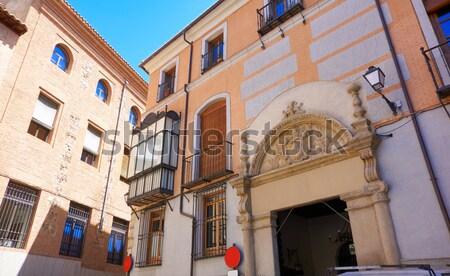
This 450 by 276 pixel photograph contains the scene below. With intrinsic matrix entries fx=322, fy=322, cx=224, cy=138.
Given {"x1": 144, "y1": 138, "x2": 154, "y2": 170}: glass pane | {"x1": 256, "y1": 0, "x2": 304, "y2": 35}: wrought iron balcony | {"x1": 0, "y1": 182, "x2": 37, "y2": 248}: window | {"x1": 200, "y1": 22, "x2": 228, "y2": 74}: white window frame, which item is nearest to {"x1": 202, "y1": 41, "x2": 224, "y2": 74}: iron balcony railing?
{"x1": 200, "y1": 22, "x2": 228, "y2": 74}: white window frame

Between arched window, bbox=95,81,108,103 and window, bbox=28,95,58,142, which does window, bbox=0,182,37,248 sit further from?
arched window, bbox=95,81,108,103

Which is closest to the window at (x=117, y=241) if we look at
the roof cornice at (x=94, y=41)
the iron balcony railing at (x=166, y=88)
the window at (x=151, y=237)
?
the window at (x=151, y=237)

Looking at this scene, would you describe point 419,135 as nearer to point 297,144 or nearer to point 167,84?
point 297,144

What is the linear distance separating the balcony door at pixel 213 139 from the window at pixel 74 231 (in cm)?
648

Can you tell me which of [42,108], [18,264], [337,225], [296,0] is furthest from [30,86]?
[337,225]

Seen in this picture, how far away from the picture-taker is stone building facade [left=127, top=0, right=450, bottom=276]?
5500 millimetres

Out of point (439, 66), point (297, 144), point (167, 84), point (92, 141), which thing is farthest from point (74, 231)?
point (439, 66)

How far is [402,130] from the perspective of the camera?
230 inches

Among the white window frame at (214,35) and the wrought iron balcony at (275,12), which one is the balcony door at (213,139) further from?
the wrought iron balcony at (275,12)

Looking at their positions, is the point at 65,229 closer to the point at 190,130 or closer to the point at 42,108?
the point at 42,108

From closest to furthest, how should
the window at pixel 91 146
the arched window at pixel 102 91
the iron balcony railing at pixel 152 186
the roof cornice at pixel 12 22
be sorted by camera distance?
the iron balcony railing at pixel 152 186
the roof cornice at pixel 12 22
the window at pixel 91 146
the arched window at pixel 102 91

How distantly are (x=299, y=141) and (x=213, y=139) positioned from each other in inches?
128

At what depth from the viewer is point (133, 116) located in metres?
18.0

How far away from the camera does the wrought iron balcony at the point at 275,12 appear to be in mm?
8781
